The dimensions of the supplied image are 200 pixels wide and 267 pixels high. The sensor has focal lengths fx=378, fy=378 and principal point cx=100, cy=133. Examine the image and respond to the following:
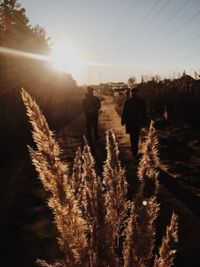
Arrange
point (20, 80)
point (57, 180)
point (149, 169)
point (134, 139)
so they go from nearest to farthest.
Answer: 1. point (57, 180)
2. point (149, 169)
3. point (134, 139)
4. point (20, 80)

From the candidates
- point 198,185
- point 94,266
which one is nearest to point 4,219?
point 198,185

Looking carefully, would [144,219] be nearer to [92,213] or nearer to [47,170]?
[92,213]

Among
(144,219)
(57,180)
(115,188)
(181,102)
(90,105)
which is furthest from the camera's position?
(181,102)

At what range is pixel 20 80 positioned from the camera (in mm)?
20484

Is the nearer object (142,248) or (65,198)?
(65,198)

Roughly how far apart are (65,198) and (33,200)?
5565mm

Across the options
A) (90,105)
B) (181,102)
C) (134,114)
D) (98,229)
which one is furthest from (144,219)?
(181,102)

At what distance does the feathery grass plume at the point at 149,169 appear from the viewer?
4.91 ft

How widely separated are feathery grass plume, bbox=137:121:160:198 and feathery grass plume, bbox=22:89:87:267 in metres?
0.31

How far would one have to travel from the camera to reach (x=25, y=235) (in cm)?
516

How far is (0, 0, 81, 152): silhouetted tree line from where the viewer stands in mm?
15414

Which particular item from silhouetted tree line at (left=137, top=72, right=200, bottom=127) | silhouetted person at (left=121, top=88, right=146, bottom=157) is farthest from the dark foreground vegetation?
silhouetted person at (left=121, top=88, right=146, bottom=157)

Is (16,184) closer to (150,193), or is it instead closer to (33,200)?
(33,200)

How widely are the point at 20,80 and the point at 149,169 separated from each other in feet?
64.6
